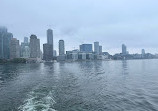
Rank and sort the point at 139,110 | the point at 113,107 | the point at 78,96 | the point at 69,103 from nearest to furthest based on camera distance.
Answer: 1. the point at 139,110
2. the point at 113,107
3. the point at 69,103
4. the point at 78,96

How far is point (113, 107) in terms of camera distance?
24.0 meters

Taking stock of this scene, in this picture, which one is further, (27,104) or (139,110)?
(27,104)

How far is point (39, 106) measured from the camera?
24000 millimetres

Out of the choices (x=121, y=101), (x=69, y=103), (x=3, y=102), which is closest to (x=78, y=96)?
(x=69, y=103)

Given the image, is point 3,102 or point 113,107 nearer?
point 113,107

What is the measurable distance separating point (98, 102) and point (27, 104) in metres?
10.2

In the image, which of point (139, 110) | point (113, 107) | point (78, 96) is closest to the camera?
point (139, 110)

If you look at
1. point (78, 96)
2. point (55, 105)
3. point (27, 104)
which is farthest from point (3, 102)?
point (78, 96)

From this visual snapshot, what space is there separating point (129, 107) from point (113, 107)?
2.10 meters

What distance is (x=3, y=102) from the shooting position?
86.8 ft

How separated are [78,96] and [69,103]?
15.7 feet

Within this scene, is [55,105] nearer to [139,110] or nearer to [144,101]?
[139,110]

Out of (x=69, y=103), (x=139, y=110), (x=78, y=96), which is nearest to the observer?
(x=139, y=110)

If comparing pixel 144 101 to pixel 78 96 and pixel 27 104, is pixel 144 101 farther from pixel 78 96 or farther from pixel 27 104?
pixel 27 104
